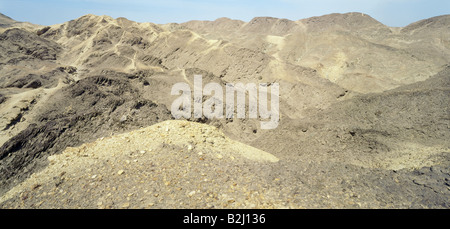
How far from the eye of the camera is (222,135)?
8.54 metres

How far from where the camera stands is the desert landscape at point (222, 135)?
16.4ft

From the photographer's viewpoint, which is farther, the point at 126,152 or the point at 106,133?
the point at 106,133

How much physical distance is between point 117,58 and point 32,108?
1545 cm

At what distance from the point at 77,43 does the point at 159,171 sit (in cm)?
4480

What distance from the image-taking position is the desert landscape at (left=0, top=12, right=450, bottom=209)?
500 centimetres

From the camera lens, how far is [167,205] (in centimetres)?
445

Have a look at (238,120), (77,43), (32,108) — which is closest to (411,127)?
(238,120)

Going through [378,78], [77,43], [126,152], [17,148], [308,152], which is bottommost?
[308,152]
